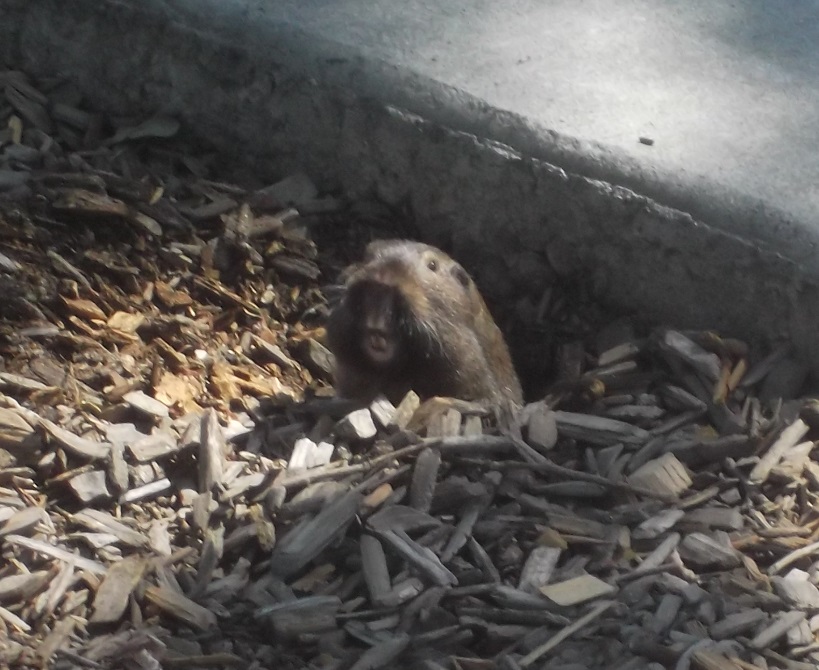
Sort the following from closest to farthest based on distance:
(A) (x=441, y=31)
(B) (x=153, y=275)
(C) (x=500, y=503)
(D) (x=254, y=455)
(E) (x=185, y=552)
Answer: (E) (x=185, y=552) → (C) (x=500, y=503) → (D) (x=254, y=455) → (B) (x=153, y=275) → (A) (x=441, y=31)

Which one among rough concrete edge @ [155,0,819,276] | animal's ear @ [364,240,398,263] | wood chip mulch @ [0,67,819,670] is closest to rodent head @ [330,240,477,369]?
animal's ear @ [364,240,398,263]

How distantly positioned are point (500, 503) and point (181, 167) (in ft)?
8.07

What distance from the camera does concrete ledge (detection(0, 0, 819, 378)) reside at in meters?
4.12

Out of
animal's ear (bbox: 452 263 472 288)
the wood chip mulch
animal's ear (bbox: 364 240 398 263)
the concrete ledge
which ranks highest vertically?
the concrete ledge

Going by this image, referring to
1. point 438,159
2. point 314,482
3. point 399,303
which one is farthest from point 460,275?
point 314,482

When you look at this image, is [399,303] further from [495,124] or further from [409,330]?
[495,124]

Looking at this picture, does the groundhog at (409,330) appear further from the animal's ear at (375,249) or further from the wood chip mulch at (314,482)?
the wood chip mulch at (314,482)

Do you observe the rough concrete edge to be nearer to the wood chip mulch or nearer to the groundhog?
the wood chip mulch

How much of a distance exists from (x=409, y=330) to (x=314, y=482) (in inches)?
41.9

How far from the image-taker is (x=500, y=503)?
344 cm

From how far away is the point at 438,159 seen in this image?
15.1ft

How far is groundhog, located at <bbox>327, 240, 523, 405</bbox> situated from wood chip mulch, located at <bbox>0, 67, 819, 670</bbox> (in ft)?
0.95

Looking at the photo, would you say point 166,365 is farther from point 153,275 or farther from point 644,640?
point 644,640

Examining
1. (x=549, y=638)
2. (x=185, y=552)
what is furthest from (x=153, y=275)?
(x=549, y=638)
